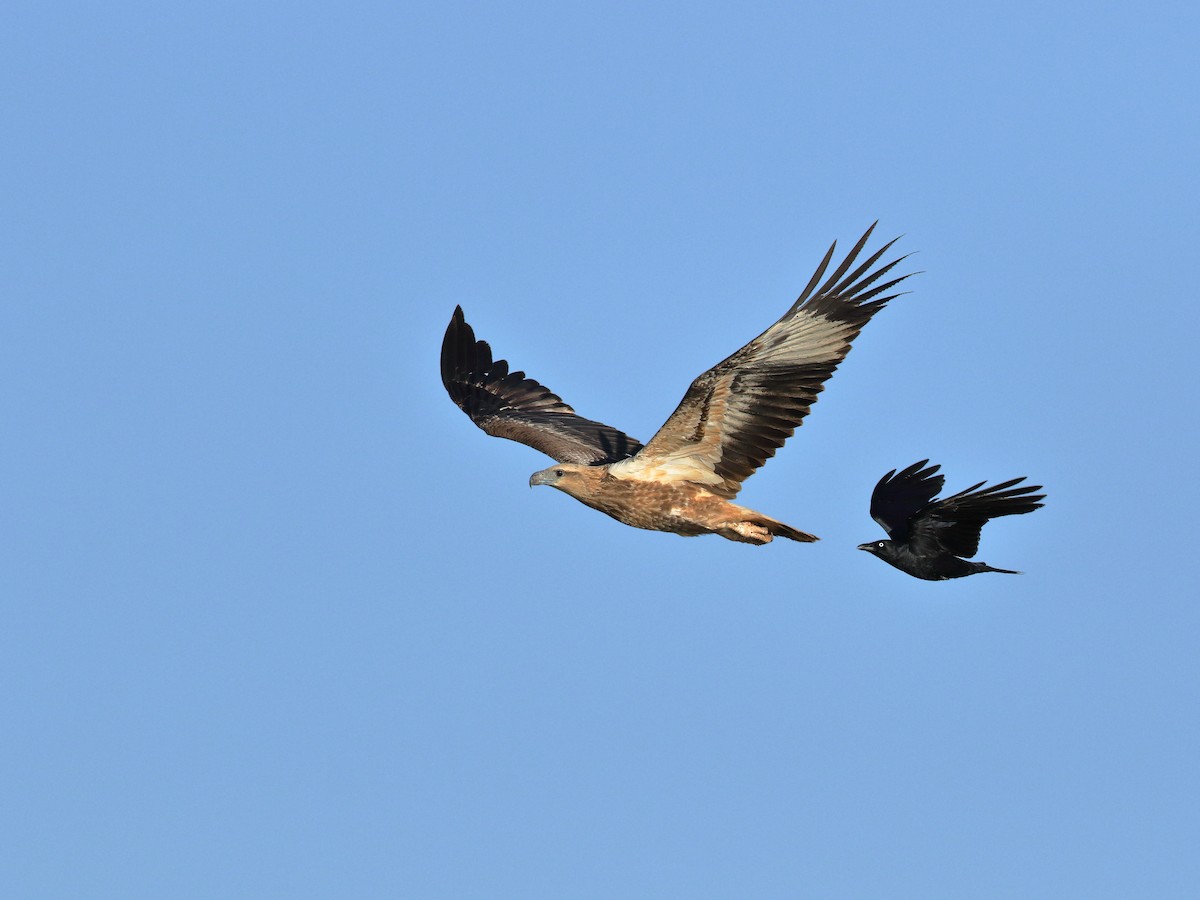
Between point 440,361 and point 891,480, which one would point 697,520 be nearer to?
point 891,480

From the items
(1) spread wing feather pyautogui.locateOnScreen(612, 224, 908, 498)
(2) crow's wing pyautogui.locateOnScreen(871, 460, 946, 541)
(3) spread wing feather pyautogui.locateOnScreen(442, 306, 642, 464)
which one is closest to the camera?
(1) spread wing feather pyautogui.locateOnScreen(612, 224, 908, 498)

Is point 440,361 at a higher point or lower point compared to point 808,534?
higher

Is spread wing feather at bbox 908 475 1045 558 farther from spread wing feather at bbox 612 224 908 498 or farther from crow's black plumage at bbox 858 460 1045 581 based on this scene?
spread wing feather at bbox 612 224 908 498

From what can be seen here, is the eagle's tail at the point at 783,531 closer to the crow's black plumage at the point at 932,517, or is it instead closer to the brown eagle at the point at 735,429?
the brown eagle at the point at 735,429

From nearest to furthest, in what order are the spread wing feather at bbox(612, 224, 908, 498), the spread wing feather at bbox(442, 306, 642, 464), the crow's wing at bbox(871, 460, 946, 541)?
the spread wing feather at bbox(612, 224, 908, 498)
the crow's wing at bbox(871, 460, 946, 541)
the spread wing feather at bbox(442, 306, 642, 464)

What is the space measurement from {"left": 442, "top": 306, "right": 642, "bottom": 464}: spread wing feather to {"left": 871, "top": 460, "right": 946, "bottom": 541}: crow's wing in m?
2.42

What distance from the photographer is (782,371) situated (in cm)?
1185

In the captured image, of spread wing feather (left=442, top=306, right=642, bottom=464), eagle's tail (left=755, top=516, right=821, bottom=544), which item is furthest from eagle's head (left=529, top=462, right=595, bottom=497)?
spread wing feather (left=442, top=306, right=642, bottom=464)

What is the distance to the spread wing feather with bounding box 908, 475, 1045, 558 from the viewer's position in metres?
12.5

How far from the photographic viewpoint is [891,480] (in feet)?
45.5

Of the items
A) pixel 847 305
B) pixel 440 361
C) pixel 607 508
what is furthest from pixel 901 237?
pixel 440 361

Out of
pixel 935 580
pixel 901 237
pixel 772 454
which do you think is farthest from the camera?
pixel 935 580

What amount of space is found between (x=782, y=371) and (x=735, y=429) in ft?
2.08

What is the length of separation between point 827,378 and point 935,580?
2.35 metres
